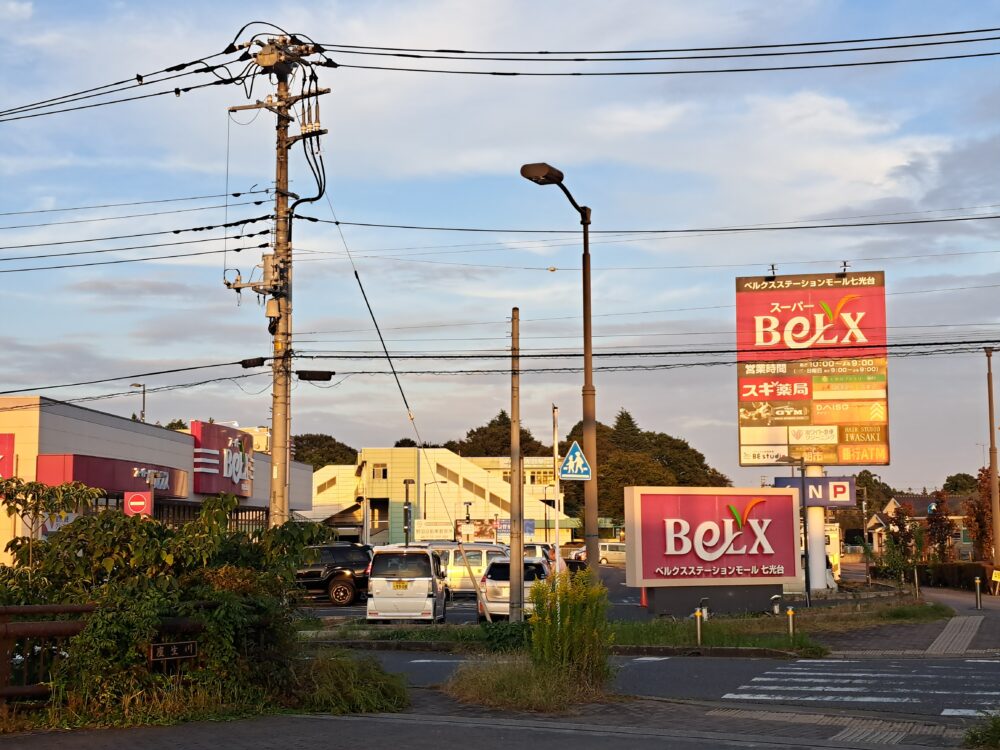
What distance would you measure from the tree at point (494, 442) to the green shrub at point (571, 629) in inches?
4698

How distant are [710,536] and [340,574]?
12186mm

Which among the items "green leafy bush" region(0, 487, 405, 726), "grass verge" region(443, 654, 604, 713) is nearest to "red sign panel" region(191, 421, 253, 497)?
"grass verge" region(443, 654, 604, 713)

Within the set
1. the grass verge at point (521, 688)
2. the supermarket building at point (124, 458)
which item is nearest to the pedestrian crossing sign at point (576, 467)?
the grass verge at point (521, 688)

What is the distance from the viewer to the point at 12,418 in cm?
3541

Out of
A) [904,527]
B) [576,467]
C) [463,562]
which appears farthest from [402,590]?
[904,527]

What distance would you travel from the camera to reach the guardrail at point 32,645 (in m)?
10.9

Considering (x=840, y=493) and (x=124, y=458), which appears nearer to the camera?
(x=840, y=493)

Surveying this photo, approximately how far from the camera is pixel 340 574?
117 feet

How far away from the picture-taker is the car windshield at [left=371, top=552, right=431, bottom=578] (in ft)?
87.0

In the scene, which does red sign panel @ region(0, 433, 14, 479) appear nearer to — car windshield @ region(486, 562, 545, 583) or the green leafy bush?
car windshield @ region(486, 562, 545, 583)

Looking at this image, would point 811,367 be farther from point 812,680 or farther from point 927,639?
point 812,680

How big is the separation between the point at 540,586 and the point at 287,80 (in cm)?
1431

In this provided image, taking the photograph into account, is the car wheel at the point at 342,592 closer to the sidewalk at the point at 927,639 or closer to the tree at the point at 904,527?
the sidewalk at the point at 927,639

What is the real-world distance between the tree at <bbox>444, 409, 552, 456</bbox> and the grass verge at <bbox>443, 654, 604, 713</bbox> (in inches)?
4709
